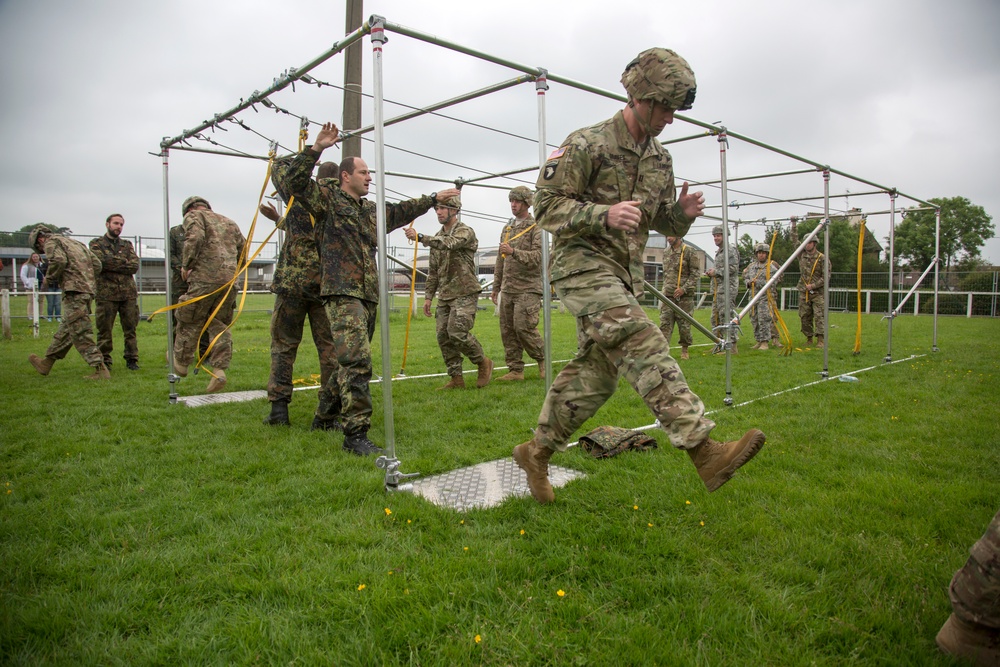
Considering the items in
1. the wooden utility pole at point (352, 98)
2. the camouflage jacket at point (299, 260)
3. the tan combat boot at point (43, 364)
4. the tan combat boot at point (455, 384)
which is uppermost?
the wooden utility pole at point (352, 98)

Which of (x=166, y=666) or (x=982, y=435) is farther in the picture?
(x=982, y=435)

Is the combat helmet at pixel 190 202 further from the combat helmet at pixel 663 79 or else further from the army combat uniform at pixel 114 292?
the combat helmet at pixel 663 79

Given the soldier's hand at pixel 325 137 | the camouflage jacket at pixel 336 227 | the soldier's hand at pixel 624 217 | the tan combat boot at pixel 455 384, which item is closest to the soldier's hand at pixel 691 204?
the soldier's hand at pixel 624 217

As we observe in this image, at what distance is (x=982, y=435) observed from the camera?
4.62 meters

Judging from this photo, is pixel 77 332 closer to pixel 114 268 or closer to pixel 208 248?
pixel 114 268

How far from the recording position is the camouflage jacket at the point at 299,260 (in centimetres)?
491

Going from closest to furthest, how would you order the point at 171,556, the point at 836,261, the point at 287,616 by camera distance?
the point at 287,616, the point at 171,556, the point at 836,261

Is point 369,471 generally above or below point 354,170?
below

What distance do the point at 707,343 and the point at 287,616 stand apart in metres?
11.7

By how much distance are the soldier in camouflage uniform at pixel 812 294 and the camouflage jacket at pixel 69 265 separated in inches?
459

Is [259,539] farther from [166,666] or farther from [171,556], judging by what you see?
[166,666]

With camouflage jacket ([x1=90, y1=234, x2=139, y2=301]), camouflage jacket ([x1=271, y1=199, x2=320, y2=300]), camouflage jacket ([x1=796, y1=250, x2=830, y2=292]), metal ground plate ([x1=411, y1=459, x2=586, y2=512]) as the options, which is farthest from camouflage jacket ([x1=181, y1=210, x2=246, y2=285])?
camouflage jacket ([x1=796, y1=250, x2=830, y2=292])

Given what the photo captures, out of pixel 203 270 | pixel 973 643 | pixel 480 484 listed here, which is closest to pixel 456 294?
pixel 203 270

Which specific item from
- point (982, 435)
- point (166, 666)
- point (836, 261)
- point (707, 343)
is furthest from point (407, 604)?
point (836, 261)
